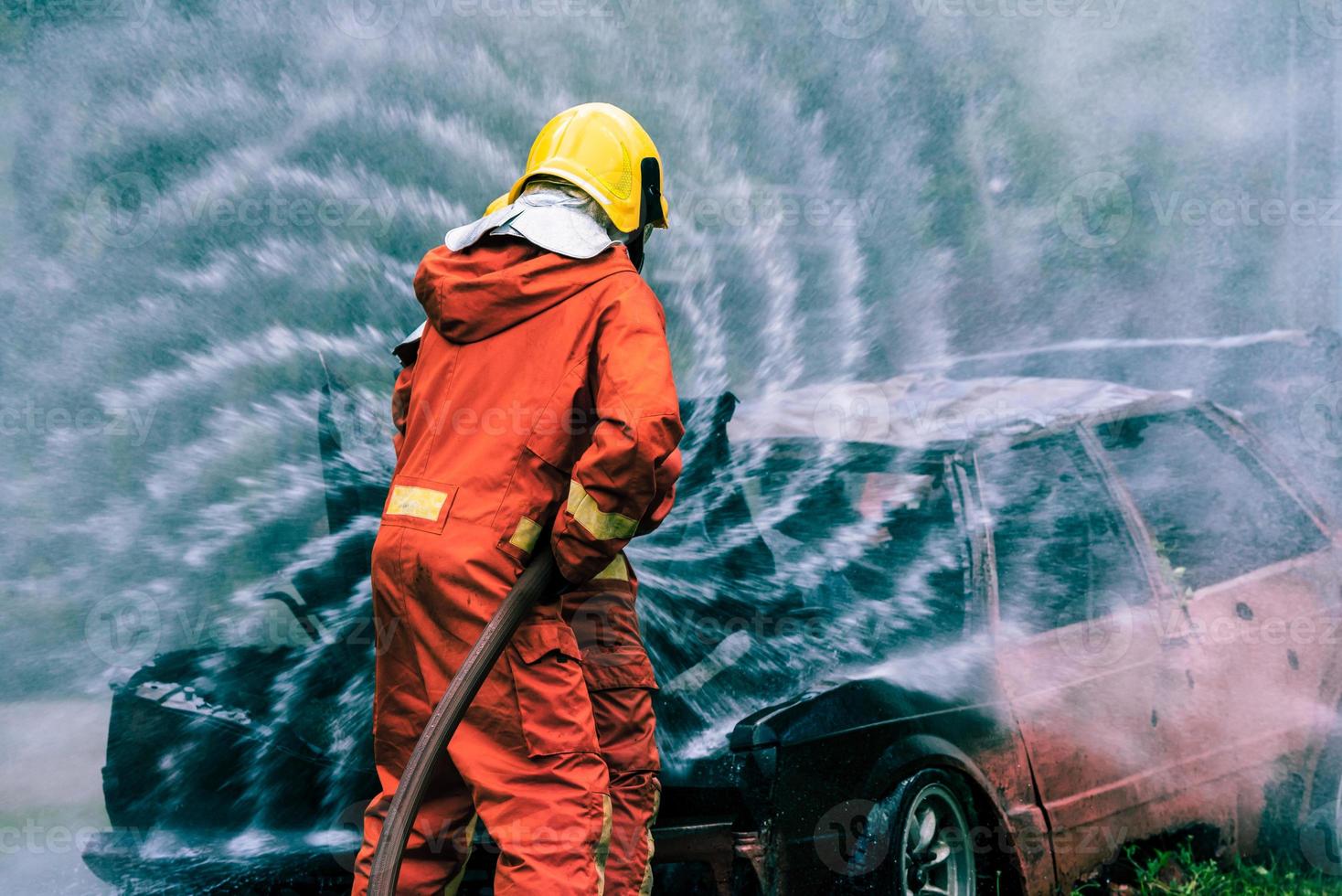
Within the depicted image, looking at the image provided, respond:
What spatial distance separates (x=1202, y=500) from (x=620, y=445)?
8.29 feet

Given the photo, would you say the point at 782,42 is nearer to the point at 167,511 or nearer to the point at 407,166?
the point at 407,166

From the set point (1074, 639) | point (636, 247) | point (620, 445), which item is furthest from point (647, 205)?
point (1074, 639)

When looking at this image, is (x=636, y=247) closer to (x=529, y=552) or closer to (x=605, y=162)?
(x=605, y=162)

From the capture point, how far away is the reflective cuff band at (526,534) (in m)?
2.36

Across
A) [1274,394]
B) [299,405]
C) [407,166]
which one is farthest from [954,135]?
[299,405]

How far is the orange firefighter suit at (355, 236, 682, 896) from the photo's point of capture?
7.50ft

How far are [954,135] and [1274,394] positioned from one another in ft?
4.77

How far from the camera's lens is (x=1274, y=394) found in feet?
13.7

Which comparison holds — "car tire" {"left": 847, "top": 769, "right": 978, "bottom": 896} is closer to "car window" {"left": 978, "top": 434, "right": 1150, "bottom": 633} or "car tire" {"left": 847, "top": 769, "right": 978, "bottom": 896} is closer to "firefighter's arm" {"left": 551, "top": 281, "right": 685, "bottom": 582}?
"car window" {"left": 978, "top": 434, "right": 1150, "bottom": 633}

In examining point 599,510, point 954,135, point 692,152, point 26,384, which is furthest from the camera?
point 954,135

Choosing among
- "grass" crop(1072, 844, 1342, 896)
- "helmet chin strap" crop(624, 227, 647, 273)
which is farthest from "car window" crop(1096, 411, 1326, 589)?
"helmet chin strap" crop(624, 227, 647, 273)

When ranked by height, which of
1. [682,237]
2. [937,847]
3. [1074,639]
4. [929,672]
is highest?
[682,237]

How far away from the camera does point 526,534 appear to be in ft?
7.80

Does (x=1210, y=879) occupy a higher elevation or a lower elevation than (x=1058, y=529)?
lower
